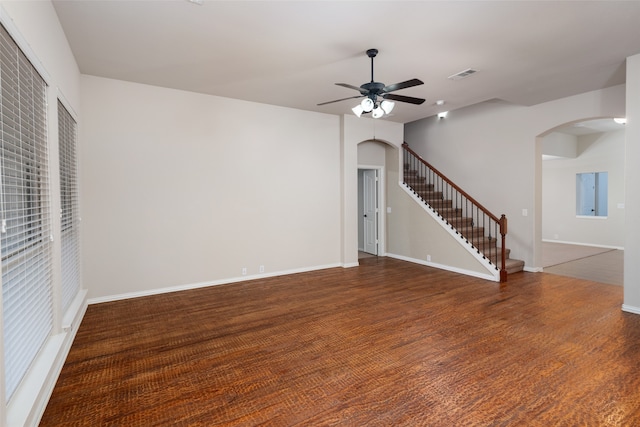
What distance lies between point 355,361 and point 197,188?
12.2 feet

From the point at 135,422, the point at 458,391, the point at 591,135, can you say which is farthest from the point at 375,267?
the point at 591,135

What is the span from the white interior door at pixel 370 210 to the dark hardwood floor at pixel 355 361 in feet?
11.0

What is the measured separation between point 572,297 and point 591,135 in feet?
22.8

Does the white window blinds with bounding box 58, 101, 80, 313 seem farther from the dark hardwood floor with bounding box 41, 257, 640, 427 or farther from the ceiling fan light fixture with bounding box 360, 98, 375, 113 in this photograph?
the ceiling fan light fixture with bounding box 360, 98, 375, 113

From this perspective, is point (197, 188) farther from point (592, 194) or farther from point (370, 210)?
point (592, 194)

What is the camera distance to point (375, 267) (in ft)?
22.2

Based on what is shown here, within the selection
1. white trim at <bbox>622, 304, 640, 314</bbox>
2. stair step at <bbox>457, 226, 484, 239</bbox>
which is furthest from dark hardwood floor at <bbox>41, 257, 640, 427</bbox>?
stair step at <bbox>457, 226, 484, 239</bbox>

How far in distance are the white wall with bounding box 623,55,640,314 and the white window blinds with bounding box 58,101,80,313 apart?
21.3ft

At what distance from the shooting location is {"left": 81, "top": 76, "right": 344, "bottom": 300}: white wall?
4562 mm

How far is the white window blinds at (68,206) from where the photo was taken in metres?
3.37

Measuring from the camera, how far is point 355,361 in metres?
2.90

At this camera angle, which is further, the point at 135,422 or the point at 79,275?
the point at 79,275

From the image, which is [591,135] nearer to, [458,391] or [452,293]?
[452,293]

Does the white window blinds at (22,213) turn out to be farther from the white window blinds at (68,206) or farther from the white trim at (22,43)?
the white window blinds at (68,206)
